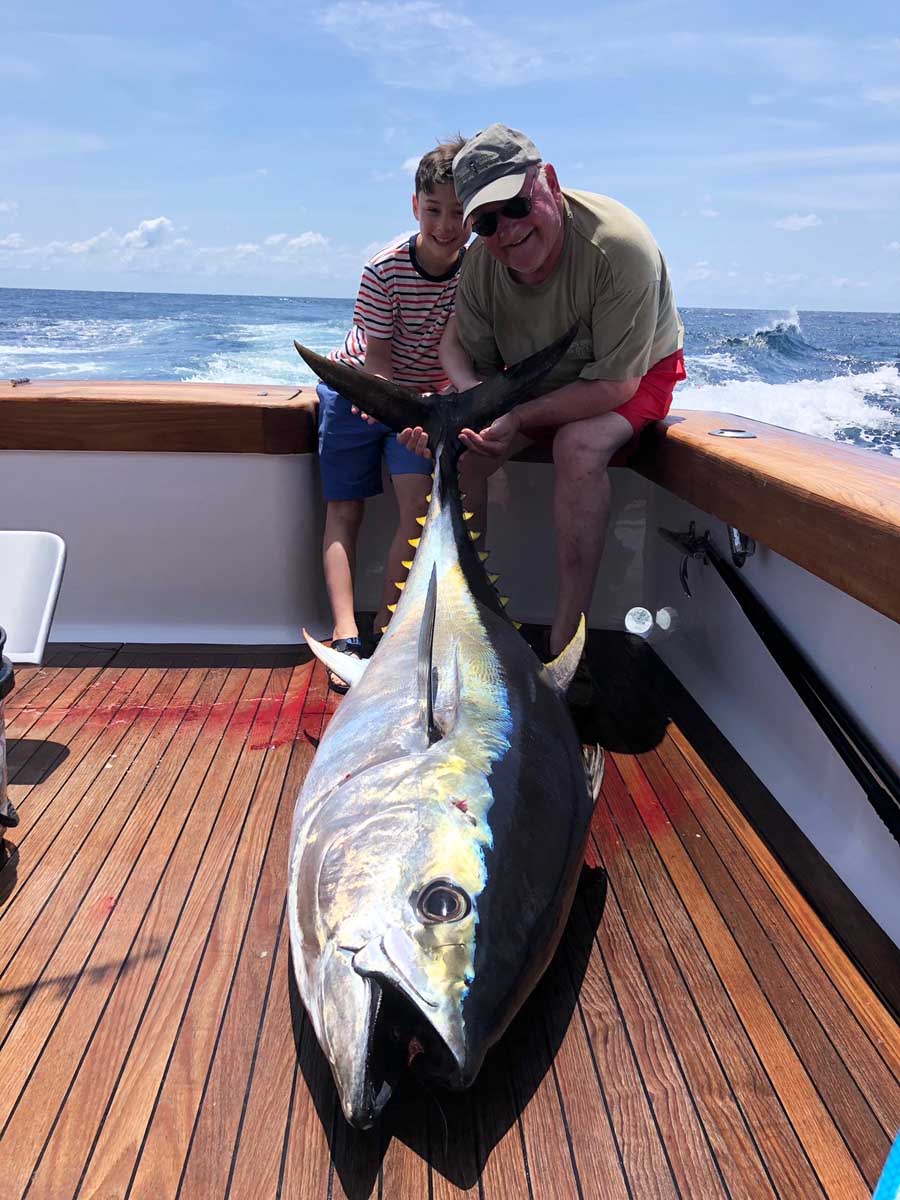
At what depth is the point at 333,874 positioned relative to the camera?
123 cm

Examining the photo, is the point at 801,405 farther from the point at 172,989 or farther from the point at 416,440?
the point at 172,989

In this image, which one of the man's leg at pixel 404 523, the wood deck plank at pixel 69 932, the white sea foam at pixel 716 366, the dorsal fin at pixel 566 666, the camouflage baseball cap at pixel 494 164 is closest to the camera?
the wood deck plank at pixel 69 932

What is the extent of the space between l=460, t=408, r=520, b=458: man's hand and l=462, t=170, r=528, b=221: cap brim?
53cm

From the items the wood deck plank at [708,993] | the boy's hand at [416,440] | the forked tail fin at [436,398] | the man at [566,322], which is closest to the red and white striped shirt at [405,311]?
the man at [566,322]

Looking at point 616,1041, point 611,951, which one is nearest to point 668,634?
point 611,951

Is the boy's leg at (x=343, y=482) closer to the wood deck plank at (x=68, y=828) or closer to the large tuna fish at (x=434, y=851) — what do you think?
the wood deck plank at (x=68, y=828)

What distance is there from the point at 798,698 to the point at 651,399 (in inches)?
38.6

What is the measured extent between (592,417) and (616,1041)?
5.15ft

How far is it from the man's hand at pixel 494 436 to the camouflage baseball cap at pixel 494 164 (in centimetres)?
51

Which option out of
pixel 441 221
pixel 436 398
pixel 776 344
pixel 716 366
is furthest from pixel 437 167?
pixel 776 344

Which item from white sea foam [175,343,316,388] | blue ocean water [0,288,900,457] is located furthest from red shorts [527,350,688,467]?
white sea foam [175,343,316,388]

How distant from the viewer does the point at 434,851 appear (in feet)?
3.98

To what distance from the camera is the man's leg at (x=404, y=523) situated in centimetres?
277

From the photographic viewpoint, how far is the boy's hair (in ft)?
8.07
